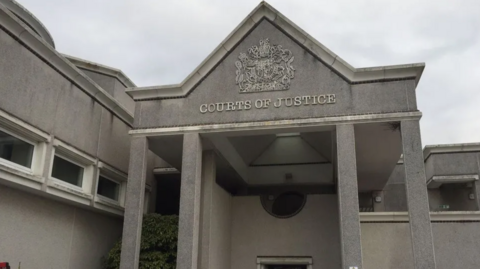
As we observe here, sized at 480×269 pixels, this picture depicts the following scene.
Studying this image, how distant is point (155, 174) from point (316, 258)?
5.87 m

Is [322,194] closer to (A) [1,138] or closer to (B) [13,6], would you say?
(A) [1,138]

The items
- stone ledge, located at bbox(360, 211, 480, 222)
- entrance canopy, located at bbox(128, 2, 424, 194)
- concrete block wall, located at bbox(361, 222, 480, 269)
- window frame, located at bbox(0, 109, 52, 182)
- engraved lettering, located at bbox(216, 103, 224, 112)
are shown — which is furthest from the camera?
stone ledge, located at bbox(360, 211, 480, 222)

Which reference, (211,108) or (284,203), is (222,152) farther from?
(284,203)

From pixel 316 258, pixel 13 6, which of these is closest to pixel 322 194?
pixel 316 258

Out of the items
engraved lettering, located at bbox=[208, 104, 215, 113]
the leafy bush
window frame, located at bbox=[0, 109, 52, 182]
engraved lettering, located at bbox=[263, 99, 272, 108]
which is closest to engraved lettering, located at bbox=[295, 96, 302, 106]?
engraved lettering, located at bbox=[263, 99, 272, 108]

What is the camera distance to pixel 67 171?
10172mm

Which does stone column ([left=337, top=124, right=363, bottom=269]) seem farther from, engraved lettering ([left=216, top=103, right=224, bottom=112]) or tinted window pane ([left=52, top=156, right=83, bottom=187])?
tinted window pane ([left=52, top=156, right=83, bottom=187])

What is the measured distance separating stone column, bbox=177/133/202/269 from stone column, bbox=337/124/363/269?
311 cm

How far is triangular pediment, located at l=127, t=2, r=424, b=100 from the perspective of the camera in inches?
374

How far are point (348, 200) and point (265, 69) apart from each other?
3.52 m

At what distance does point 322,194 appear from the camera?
13.0 metres

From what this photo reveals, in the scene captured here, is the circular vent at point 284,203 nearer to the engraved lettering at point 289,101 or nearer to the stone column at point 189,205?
the stone column at point 189,205

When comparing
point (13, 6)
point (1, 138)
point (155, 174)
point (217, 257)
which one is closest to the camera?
point (1, 138)

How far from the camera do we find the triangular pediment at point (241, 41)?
9.51 m
